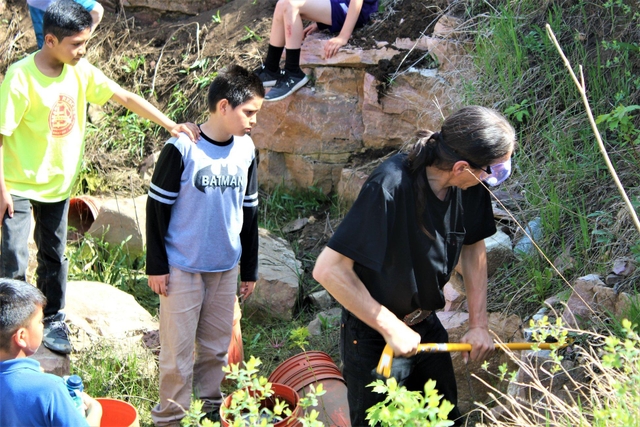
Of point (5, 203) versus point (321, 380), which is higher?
point (5, 203)

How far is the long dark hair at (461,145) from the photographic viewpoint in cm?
270

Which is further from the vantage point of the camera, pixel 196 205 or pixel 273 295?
pixel 273 295

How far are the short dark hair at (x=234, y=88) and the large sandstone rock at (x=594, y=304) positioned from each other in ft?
5.96

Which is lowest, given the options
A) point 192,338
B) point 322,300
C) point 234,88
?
point 322,300

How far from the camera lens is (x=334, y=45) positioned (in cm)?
604

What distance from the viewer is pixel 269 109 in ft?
20.7

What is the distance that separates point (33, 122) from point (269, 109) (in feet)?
8.96

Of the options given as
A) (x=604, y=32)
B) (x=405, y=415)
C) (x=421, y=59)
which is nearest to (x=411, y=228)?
(x=405, y=415)

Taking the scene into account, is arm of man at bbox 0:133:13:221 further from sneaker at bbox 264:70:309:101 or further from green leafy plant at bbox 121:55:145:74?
green leafy plant at bbox 121:55:145:74

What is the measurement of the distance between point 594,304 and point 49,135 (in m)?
2.88

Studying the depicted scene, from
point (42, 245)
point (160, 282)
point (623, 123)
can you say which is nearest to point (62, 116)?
point (42, 245)

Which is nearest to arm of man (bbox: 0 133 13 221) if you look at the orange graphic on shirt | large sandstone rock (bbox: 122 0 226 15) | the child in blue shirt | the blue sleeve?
the orange graphic on shirt

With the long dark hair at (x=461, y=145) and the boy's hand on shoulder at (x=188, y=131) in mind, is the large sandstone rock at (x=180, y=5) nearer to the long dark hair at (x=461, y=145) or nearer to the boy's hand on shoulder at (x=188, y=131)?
the boy's hand on shoulder at (x=188, y=131)

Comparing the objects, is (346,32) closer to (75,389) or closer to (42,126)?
(42,126)
